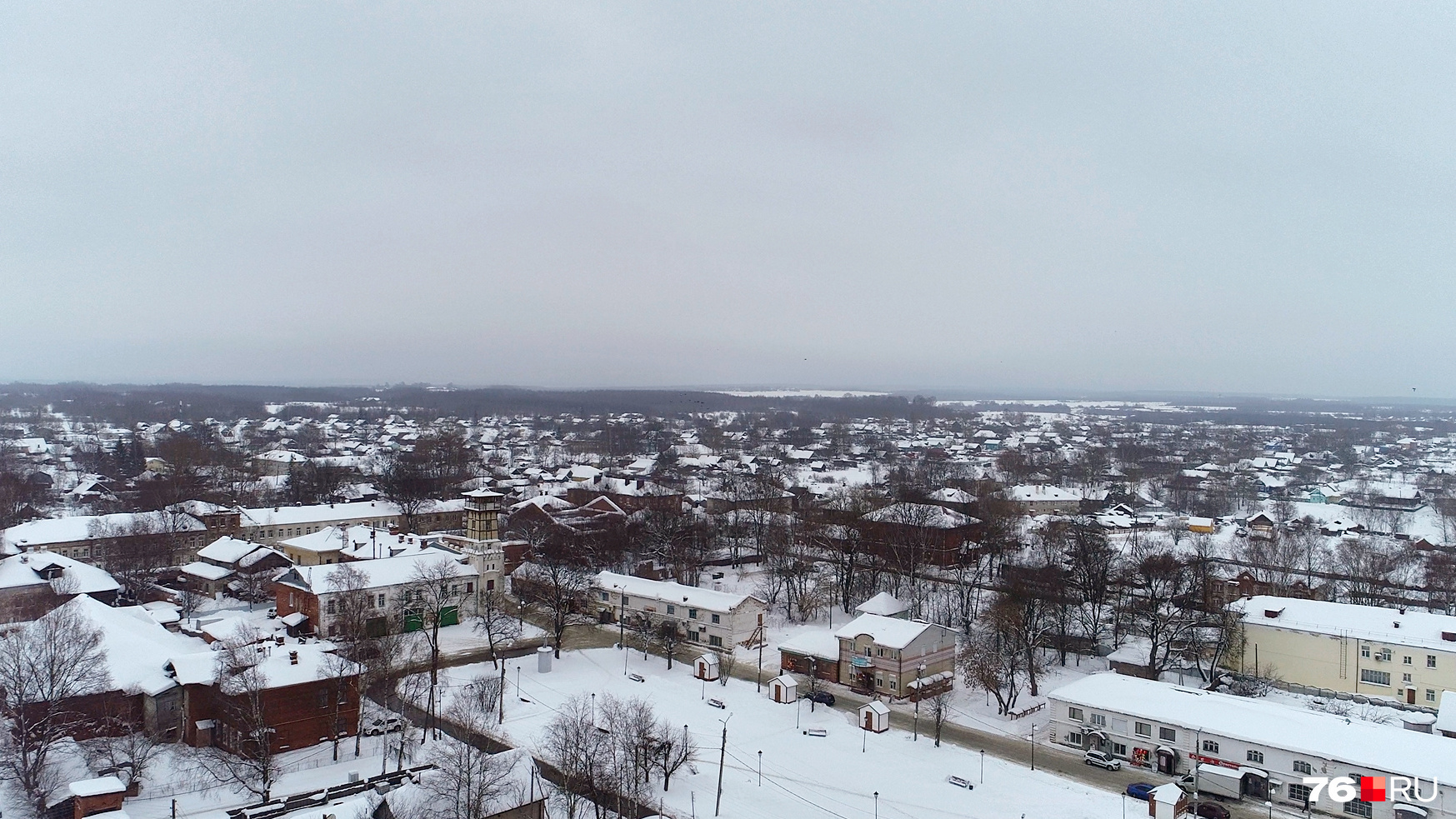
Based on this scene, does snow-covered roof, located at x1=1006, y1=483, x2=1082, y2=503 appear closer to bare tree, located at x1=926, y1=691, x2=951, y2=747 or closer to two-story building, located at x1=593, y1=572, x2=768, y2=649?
two-story building, located at x1=593, y1=572, x2=768, y2=649

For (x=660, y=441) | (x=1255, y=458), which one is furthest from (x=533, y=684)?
(x=1255, y=458)

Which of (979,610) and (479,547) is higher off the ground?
(479,547)

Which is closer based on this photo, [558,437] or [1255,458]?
[1255,458]

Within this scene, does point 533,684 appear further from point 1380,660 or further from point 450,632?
point 1380,660

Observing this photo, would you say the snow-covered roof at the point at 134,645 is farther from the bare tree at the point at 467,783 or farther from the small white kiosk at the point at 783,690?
the small white kiosk at the point at 783,690

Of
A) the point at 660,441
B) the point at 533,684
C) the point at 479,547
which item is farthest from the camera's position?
the point at 660,441

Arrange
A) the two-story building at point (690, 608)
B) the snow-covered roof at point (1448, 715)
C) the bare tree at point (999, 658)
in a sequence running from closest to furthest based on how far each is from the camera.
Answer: the snow-covered roof at point (1448, 715) → the bare tree at point (999, 658) → the two-story building at point (690, 608)
